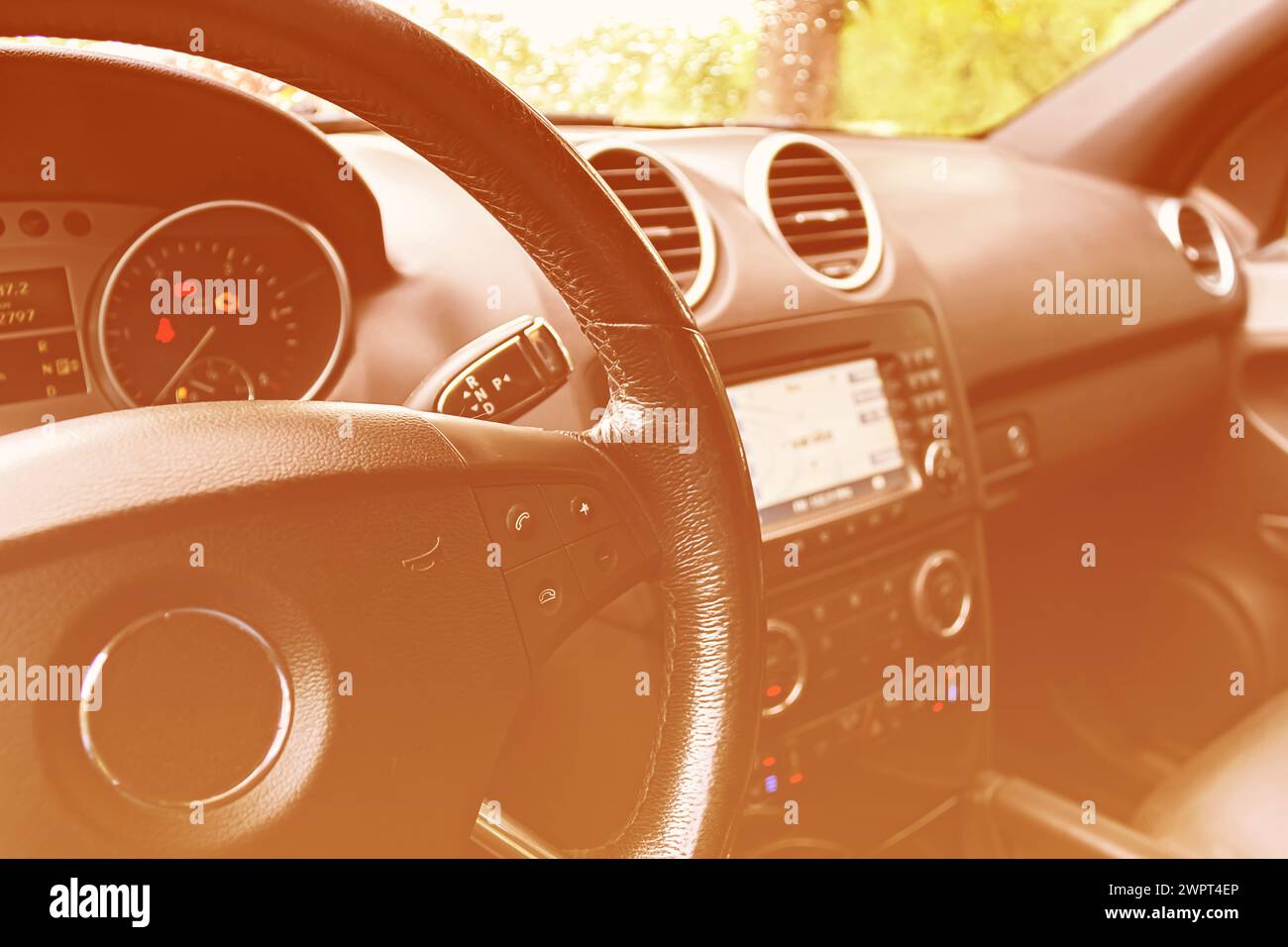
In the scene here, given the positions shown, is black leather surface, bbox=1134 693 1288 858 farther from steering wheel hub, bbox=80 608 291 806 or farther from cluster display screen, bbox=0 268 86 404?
cluster display screen, bbox=0 268 86 404

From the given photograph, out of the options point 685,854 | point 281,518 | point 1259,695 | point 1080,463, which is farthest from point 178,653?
point 1259,695

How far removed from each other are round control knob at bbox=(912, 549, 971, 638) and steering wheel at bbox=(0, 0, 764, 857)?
0.73 m

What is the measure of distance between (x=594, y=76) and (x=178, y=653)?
1.14m

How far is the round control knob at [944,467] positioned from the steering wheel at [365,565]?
2.37 ft

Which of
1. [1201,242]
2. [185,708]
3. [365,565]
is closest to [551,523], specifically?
[365,565]

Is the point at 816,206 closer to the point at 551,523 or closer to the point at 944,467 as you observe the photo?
the point at 944,467

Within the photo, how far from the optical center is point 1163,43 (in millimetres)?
2090

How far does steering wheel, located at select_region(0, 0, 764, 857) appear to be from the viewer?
Answer: 2.14 ft

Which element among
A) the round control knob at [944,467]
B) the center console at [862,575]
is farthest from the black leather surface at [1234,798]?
the round control knob at [944,467]

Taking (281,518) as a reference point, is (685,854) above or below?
below

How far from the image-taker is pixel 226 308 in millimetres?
1119

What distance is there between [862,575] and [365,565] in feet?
2.74

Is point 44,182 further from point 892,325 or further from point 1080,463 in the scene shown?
point 1080,463
